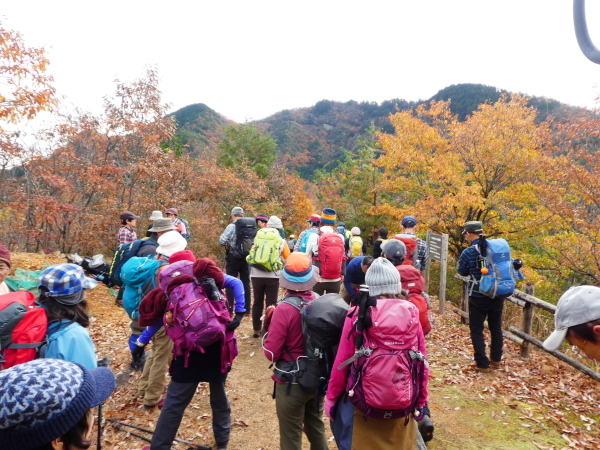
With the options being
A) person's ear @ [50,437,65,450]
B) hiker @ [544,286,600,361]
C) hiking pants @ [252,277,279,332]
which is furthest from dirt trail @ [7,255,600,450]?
person's ear @ [50,437,65,450]

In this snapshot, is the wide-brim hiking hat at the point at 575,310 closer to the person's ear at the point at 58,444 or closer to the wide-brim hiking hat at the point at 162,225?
the person's ear at the point at 58,444

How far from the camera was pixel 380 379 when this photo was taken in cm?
216

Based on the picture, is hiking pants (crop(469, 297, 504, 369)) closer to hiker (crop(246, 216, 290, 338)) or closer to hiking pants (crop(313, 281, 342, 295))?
hiking pants (crop(313, 281, 342, 295))

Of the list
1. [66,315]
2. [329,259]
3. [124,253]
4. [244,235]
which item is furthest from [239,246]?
[66,315]

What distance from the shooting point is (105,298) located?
8352mm

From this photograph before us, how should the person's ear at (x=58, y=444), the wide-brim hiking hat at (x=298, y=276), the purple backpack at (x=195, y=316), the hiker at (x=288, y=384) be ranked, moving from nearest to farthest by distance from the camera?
the person's ear at (x=58, y=444)
the hiker at (x=288, y=384)
the purple backpack at (x=195, y=316)
the wide-brim hiking hat at (x=298, y=276)

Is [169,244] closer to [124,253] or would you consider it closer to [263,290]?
[124,253]

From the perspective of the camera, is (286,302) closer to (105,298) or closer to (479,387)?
(479,387)

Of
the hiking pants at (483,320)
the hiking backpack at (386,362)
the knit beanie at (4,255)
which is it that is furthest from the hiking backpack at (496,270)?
the knit beanie at (4,255)

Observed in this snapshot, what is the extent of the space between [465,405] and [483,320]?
3.94ft

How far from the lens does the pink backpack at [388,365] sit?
2.15m

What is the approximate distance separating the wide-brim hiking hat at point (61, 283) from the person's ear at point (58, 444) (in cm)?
132

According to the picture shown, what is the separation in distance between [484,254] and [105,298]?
841cm

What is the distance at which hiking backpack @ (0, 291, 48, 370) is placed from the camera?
202 cm
